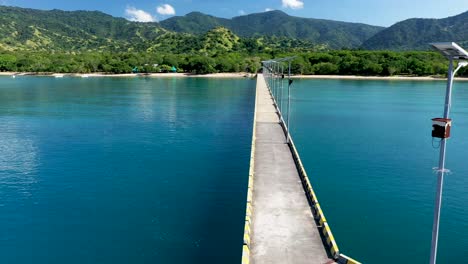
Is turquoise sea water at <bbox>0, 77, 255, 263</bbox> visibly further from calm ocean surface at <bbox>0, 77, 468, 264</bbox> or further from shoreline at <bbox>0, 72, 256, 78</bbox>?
shoreline at <bbox>0, 72, 256, 78</bbox>

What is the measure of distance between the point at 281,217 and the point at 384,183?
16074 mm

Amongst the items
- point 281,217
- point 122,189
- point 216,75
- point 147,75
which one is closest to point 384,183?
point 281,217

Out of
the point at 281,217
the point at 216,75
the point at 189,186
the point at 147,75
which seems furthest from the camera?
the point at 147,75

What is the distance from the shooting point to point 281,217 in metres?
17.6

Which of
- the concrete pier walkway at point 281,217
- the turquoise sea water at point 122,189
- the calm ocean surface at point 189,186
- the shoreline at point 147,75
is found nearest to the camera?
the concrete pier walkway at point 281,217

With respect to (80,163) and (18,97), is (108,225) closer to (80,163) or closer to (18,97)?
(80,163)

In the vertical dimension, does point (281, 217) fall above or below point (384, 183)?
above

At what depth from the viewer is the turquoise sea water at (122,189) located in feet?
67.5

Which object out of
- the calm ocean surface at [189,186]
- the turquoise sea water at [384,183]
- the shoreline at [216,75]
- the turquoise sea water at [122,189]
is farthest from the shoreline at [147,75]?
the turquoise sea water at [122,189]

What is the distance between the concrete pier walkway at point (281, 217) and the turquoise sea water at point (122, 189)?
305 centimetres

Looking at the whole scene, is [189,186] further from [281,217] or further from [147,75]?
[147,75]

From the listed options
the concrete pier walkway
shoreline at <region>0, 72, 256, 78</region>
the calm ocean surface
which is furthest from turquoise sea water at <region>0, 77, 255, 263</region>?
shoreline at <region>0, 72, 256, 78</region>

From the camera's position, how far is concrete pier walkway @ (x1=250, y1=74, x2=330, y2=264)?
47.5ft

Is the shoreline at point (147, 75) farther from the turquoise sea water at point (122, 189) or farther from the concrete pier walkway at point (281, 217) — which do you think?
the concrete pier walkway at point (281, 217)
